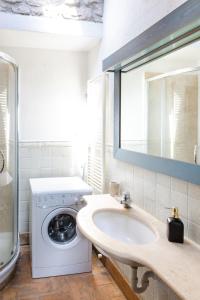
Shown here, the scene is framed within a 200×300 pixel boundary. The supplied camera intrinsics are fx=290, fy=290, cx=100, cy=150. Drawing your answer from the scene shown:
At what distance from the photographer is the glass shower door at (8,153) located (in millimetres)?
2986

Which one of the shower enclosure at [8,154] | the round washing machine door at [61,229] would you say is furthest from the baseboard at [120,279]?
the shower enclosure at [8,154]

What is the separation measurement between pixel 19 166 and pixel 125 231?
5.97 feet

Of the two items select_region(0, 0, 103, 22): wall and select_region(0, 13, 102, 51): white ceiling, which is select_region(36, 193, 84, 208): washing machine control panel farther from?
select_region(0, 0, 103, 22): wall

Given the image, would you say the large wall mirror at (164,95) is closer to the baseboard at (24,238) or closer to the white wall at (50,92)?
the white wall at (50,92)

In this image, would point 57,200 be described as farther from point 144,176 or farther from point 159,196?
point 159,196

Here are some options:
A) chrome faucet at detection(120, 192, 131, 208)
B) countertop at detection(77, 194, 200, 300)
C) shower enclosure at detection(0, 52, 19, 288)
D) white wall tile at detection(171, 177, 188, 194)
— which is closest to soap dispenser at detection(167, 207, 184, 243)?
countertop at detection(77, 194, 200, 300)

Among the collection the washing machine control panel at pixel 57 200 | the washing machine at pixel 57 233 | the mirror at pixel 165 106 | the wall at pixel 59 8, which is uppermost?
the wall at pixel 59 8

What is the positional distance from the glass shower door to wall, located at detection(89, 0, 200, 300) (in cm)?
97

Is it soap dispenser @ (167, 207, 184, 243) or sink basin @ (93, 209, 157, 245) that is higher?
soap dispenser @ (167, 207, 184, 243)

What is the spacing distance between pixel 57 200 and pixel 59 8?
6.19 ft

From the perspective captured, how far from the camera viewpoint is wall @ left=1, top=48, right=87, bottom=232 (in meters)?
3.43

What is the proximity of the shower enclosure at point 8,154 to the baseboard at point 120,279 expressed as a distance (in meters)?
0.93

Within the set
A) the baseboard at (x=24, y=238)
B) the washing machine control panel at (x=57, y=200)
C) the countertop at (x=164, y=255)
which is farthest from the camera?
the baseboard at (x=24, y=238)

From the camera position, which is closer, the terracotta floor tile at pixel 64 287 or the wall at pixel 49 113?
the terracotta floor tile at pixel 64 287
